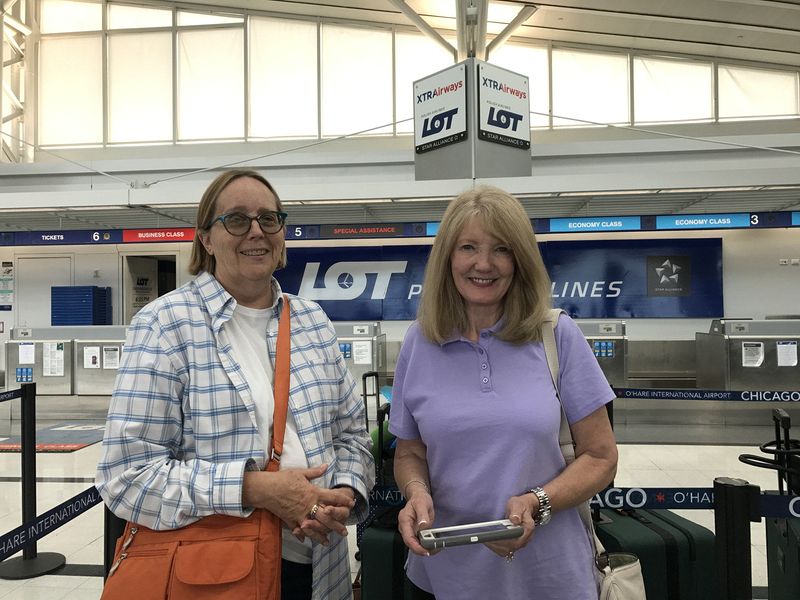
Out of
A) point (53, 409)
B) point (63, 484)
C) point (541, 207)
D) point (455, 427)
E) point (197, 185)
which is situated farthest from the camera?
point (53, 409)

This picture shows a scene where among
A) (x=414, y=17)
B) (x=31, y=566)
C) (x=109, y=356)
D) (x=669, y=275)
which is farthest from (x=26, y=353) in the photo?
(x=669, y=275)

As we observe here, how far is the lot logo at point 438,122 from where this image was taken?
6353mm

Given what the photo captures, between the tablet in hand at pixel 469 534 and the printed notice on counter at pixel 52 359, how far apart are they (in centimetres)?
986

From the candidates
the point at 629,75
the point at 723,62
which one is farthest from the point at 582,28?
the point at 723,62

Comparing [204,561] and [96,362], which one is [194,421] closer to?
[204,561]

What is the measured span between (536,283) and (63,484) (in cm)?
616

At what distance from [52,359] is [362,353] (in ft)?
16.1

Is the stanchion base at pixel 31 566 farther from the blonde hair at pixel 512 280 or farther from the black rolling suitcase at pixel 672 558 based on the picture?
the blonde hair at pixel 512 280

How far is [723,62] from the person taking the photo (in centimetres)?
1312

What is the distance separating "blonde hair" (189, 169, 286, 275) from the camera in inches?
63.0

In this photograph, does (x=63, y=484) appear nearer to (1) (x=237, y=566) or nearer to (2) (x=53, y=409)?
(2) (x=53, y=409)

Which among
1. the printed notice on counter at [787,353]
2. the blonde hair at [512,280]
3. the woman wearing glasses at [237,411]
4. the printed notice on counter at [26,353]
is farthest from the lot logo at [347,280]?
the blonde hair at [512,280]

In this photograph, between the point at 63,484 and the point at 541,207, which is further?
the point at 541,207

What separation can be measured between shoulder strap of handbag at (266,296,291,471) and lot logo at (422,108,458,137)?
5168 mm
